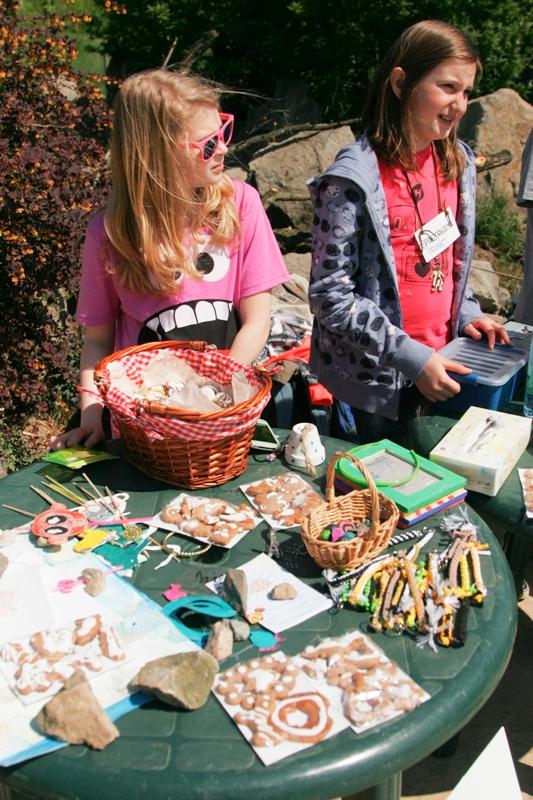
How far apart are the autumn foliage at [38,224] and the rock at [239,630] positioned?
265 cm

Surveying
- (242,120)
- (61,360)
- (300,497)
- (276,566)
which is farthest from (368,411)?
(242,120)

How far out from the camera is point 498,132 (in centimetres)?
673

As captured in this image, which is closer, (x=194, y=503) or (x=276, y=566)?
(x=276, y=566)

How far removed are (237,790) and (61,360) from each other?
3.07m

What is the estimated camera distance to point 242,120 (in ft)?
30.1

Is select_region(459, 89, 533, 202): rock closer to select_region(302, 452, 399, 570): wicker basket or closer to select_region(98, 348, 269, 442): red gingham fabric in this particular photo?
select_region(98, 348, 269, 442): red gingham fabric

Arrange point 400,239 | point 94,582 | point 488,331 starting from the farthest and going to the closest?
point 488,331, point 400,239, point 94,582

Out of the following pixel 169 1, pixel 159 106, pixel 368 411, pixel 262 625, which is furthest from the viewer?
pixel 169 1

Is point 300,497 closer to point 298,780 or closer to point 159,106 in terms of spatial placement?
point 298,780

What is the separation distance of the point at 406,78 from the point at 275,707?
184 centimetres

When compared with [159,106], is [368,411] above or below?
below

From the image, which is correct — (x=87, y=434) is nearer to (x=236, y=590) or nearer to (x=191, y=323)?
(x=191, y=323)

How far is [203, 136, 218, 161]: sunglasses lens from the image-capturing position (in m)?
2.02

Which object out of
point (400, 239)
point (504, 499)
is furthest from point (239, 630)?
point (400, 239)
